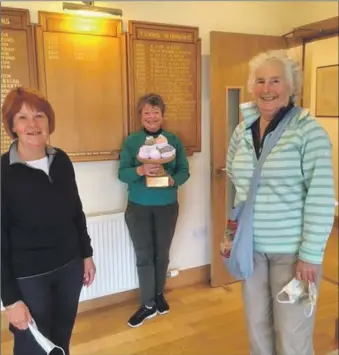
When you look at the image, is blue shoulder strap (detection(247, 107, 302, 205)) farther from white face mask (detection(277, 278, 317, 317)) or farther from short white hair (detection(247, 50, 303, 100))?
white face mask (detection(277, 278, 317, 317))

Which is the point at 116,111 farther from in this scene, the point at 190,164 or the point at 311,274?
the point at 311,274

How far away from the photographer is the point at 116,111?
205 cm

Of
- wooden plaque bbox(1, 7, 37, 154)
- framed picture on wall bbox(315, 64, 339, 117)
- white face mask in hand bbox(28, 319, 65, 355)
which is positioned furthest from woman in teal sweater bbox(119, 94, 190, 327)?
framed picture on wall bbox(315, 64, 339, 117)

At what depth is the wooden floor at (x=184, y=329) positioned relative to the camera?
1857 mm

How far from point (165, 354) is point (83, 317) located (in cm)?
48

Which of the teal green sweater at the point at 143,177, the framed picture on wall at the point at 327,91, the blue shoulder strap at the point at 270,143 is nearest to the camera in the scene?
the blue shoulder strap at the point at 270,143

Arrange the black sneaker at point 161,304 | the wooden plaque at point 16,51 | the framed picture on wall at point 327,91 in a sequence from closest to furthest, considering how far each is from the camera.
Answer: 1. the wooden plaque at point 16,51
2. the black sneaker at point 161,304
3. the framed picture on wall at point 327,91

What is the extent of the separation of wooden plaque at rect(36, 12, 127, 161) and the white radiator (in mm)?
355

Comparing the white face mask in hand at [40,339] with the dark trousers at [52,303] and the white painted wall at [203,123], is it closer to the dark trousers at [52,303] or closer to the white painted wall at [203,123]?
the dark trousers at [52,303]

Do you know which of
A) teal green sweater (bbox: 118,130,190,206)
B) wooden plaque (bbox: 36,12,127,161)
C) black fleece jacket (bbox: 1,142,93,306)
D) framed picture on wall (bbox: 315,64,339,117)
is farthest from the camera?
framed picture on wall (bbox: 315,64,339,117)

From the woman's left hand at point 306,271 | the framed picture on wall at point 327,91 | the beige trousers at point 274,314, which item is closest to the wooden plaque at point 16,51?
the beige trousers at point 274,314

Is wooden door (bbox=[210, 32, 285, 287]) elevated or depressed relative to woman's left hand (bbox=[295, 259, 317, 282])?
elevated

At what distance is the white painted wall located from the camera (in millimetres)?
2041

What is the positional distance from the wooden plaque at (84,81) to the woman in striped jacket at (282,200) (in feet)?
2.82
